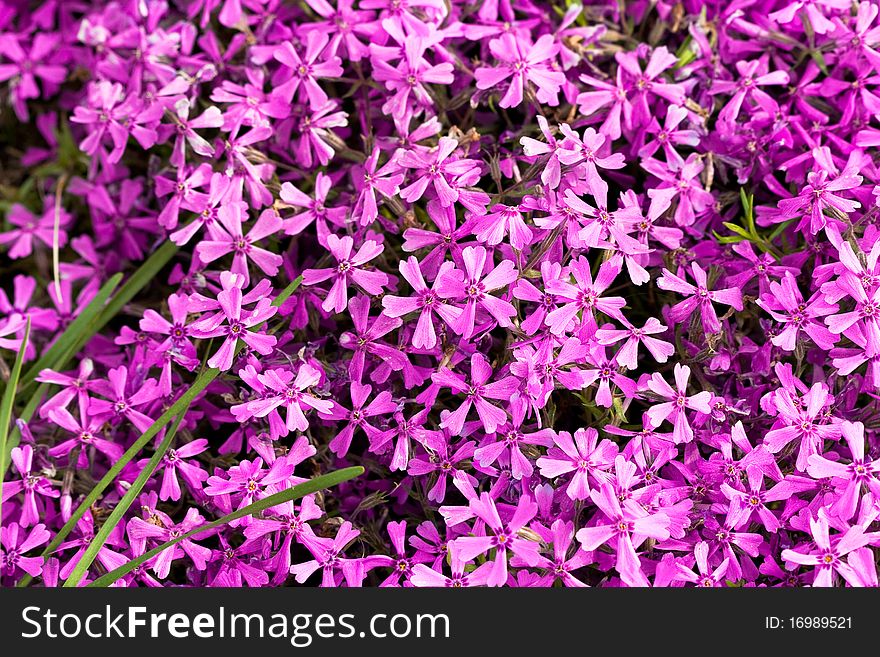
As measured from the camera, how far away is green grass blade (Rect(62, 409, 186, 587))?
1.00m

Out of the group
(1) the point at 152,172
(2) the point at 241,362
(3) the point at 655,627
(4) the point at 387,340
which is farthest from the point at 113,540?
(3) the point at 655,627

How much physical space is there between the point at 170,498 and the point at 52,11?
0.98 meters

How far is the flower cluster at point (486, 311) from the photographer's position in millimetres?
976

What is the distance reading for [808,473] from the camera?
3.17 feet

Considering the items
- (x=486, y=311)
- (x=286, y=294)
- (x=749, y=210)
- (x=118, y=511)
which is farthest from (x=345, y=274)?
(x=749, y=210)

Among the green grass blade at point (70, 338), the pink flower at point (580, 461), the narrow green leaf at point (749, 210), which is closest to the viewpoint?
the pink flower at point (580, 461)

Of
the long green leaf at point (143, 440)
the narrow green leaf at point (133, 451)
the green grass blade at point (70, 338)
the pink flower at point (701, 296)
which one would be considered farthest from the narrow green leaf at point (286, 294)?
the pink flower at point (701, 296)

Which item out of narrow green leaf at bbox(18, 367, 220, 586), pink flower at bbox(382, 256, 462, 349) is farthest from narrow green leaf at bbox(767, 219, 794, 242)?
narrow green leaf at bbox(18, 367, 220, 586)

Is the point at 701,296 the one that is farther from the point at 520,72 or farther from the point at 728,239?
the point at 520,72

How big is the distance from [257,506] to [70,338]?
463 mm

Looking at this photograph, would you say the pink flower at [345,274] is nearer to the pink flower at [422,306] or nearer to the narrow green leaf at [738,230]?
the pink flower at [422,306]

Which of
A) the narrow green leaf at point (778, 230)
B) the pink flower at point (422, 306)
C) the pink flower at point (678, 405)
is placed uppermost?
the narrow green leaf at point (778, 230)

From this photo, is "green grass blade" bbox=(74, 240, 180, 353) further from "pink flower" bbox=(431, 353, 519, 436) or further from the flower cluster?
"pink flower" bbox=(431, 353, 519, 436)

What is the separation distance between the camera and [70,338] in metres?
1.23
